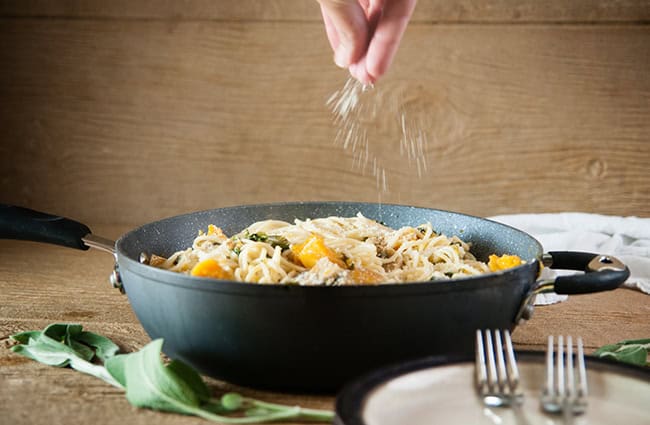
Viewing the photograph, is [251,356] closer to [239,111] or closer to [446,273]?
[446,273]

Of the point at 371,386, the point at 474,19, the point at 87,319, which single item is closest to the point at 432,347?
the point at 371,386

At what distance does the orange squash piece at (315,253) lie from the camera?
1352mm

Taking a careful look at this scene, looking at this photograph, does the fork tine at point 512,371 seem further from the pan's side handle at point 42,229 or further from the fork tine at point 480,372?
the pan's side handle at point 42,229

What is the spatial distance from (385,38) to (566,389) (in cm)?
75

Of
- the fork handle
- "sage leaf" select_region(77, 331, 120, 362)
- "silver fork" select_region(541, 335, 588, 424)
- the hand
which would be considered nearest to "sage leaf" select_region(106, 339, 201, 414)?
"sage leaf" select_region(77, 331, 120, 362)

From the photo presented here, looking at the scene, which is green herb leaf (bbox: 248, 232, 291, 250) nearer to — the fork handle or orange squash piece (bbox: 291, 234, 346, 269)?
orange squash piece (bbox: 291, 234, 346, 269)

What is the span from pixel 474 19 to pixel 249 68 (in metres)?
0.72

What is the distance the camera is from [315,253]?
1.37 m

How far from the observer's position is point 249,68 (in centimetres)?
273

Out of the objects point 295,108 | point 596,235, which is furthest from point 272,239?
point 295,108

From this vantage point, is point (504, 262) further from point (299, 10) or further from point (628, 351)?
point (299, 10)

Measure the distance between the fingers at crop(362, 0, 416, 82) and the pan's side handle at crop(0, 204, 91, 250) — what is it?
57 centimetres

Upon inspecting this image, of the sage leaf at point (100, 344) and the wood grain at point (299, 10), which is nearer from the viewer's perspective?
the sage leaf at point (100, 344)

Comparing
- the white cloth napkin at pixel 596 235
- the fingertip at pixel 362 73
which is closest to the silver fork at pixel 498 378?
the fingertip at pixel 362 73
